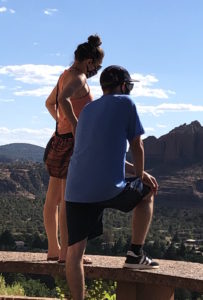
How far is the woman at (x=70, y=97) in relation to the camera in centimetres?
384

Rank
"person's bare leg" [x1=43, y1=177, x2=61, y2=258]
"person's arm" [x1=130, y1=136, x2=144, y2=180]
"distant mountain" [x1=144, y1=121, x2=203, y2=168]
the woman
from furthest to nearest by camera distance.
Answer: "distant mountain" [x1=144, y1=121, x2=203, y2=168], "person's bare leg" [x1=43, y1=177, x2=61, y2=258], the woman, "person's arm" [x1=130, y1=136, x2=144, y2=180]

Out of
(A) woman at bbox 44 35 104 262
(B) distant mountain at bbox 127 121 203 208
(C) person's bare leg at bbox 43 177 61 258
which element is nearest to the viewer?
(A) woman at bbox 44 35 104 262

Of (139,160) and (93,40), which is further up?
(93,40)

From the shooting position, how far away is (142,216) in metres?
3.64

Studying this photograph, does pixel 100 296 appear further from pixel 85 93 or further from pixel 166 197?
pixel 166 197

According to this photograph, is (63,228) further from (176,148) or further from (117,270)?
(176,148)

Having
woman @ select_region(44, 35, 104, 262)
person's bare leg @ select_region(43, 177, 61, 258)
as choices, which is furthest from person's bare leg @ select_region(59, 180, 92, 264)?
person's bare leg @ select_region(43, 177, 61, 258)

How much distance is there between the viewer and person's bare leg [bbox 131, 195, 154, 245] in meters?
3.62

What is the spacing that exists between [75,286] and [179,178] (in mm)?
103178

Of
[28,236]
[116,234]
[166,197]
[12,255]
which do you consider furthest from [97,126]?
[166,197]

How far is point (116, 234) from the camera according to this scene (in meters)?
64.9

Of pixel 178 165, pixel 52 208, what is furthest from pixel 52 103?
pixel 178 165

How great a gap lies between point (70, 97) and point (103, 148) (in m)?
0.76

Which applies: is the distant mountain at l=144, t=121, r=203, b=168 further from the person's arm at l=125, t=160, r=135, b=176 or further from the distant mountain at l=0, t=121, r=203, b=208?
the person's arm at l=125, t=160, r=135, b=176
